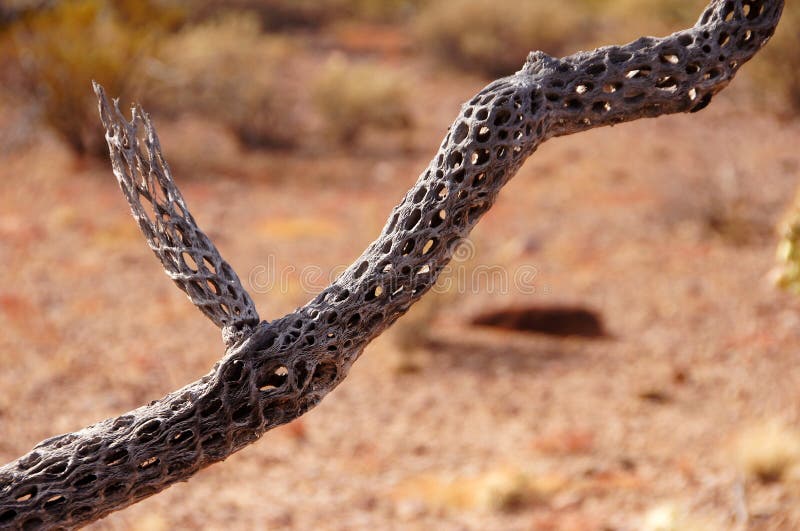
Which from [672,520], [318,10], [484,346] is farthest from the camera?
[318,10]

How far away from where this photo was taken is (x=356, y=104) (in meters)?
13.0

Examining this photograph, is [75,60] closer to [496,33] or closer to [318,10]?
[496,33]

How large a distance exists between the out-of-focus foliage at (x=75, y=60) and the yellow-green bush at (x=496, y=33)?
6274mm

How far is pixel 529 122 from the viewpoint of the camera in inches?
86.0

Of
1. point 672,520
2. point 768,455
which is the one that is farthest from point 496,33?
point 672,520

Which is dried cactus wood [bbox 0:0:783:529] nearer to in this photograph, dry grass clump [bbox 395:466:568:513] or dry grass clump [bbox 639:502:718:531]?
dry grass clump [bbox 639:502:718:531]

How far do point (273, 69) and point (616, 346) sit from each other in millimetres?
9331

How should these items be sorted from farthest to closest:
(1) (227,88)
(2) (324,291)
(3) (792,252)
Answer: (1) (227,88)
(3) (792,252)
(2) (324,291)

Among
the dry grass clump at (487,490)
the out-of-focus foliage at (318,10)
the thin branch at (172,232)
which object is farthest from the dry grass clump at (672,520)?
the out-of-focus foliage at (318,10)

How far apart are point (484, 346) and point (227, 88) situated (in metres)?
7.25

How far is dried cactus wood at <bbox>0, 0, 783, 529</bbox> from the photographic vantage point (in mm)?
2119

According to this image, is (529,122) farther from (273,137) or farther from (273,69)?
(273,69)

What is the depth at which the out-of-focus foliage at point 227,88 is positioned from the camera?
1275 centimetres

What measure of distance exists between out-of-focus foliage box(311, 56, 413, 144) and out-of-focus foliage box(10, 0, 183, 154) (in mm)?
2498
